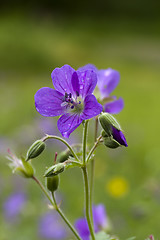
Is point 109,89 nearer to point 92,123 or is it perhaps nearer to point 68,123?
point 68,123

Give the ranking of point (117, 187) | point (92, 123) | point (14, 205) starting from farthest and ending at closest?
point (92, 123) → point (117, 187) → point (14, 205)

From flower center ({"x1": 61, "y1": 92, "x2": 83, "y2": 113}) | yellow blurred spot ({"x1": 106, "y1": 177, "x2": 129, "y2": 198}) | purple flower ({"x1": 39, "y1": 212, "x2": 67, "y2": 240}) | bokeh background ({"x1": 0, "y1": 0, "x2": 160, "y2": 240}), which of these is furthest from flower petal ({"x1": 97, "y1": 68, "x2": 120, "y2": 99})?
yellow blurred spot ({"x1": 106, "y1": 177, "x2": 129, "y2": 198})

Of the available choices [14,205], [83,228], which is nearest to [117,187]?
[14,205]

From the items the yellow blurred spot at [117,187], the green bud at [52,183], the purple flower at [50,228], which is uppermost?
the green bud at [52,183]

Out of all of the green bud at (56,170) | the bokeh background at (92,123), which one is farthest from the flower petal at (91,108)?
the bokeh background at (92,123)

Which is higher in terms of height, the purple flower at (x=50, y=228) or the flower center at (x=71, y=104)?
the flower center at (x=71, y=104)

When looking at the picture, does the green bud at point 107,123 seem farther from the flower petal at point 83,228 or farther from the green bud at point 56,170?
the flower petal at point 83,228

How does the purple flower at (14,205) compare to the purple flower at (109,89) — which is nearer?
the purple flower at (109,89)
